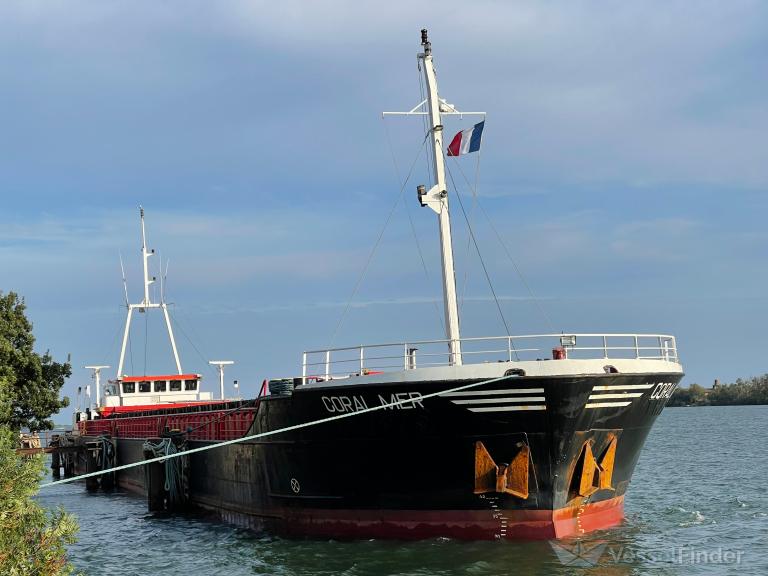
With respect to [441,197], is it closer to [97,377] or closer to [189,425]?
[189,425]

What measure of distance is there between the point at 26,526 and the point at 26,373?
94.6 ft

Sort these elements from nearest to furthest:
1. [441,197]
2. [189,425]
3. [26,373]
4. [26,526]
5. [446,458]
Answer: [26,526] < [446,458] < [441,197] < [189,425] < [26,373]

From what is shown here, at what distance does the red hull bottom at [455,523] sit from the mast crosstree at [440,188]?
3984 millimetres

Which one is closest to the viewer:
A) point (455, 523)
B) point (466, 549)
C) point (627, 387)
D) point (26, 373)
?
point (466, 549)

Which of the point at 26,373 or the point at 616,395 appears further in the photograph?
the point at 26,373

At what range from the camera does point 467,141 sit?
19.3 m

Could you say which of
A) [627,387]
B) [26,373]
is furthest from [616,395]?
[26,373]

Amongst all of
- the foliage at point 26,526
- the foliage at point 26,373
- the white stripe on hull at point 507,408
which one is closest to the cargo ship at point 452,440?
the white stripe on hull at point 507,408

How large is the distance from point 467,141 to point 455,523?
850cm

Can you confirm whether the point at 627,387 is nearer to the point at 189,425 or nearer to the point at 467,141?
the point at 467,141

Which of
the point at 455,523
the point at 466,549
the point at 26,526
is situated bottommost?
the point at 466,549

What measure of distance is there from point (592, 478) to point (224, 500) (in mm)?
10055

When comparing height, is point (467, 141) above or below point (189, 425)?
above

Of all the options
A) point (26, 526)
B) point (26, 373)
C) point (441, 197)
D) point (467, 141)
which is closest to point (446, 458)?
point (441, 197)
